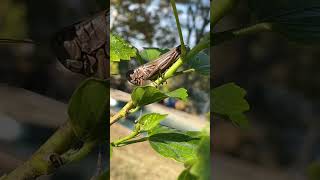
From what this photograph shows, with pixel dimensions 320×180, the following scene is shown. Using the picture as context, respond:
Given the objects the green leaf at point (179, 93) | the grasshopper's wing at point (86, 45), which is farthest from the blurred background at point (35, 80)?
the green leaf at point (179, 93)

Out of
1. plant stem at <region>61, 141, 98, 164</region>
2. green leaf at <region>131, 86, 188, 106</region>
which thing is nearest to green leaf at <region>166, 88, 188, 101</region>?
green leaf at <region>131, 86, 188, 106</region>

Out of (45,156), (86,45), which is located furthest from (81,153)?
(86,45)

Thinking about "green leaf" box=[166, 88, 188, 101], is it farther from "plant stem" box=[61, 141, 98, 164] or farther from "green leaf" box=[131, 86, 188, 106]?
"plant stem" box=[61, 141, 98, 164]

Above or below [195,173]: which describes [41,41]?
above

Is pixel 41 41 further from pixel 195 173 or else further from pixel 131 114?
pixel 195 173

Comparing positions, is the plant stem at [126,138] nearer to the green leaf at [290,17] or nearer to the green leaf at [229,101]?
the green leaf at [229,101]

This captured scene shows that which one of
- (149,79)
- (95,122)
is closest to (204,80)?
(149,79)

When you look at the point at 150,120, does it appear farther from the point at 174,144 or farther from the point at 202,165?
the point at 202,165
